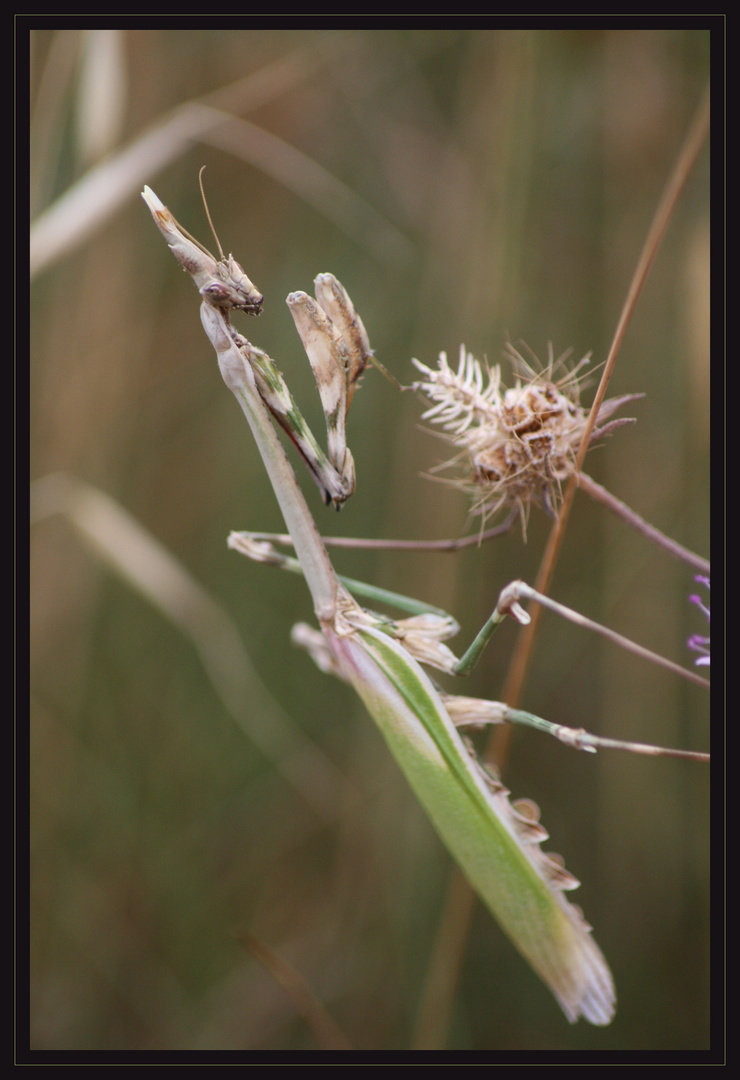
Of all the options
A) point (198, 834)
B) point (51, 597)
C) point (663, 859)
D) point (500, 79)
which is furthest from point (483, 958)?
point (500, 79)

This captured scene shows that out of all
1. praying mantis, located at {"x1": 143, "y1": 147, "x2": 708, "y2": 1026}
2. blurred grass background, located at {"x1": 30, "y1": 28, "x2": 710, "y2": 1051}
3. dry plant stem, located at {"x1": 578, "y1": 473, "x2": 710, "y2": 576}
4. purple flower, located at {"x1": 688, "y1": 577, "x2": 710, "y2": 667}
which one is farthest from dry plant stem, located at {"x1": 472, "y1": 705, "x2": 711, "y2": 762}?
blurred grass background, located at {"x1": 30, "y1": 28, "x2": 710, "y2": 1051}

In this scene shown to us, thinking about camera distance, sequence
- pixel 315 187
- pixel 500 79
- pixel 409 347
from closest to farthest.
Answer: pixel 315 187 < pixel 500 79 < pixel 409 347

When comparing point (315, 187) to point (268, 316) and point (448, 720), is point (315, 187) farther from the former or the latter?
point (448, 720)

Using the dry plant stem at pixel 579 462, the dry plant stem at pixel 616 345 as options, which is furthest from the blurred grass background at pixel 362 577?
Result: the dry plant stem at pixel 616 345

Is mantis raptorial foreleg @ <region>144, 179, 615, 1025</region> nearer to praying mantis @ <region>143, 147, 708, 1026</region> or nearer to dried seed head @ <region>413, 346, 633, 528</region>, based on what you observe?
praying mantis @ <region>143, 147, 708, 1026</region>

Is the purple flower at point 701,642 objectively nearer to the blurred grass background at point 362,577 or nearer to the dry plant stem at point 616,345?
the dry plant stem at point 616,345

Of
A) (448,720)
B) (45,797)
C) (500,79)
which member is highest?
(500,79)

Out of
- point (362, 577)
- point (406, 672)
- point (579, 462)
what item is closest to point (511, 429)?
point (579, 462)

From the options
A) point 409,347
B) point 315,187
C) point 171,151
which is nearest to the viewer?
point 171,151
